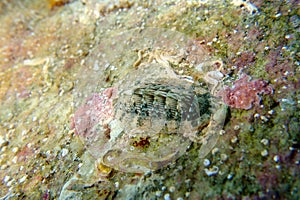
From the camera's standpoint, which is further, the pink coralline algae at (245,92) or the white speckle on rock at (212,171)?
the pink coralline algae at (245,92)

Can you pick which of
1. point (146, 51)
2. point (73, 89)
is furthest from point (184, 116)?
point (73, 89)

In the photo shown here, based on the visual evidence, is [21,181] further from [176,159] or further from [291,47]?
[291,47]

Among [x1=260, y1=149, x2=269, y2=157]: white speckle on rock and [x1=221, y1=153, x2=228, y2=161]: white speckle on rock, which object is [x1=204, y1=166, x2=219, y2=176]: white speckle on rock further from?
[x1=260, y1=149, x2=269, y2=157]: white speckle on rock

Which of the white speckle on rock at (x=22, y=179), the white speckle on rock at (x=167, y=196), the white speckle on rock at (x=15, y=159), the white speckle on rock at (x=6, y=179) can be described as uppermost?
the white speckle on rock at (x=15, y=159)

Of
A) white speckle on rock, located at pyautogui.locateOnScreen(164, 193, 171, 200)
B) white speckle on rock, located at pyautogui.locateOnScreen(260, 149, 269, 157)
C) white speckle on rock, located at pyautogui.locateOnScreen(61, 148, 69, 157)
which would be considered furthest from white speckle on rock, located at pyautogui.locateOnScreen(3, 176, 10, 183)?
white speckle on rock, located at pyautogui.locateOnScreen(260, 149, 269, 157)

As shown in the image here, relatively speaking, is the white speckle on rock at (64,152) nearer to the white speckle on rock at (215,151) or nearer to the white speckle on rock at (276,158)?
the white speckle on rock at (215,151)

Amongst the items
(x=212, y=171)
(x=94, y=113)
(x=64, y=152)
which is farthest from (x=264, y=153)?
(x=64, y=152)

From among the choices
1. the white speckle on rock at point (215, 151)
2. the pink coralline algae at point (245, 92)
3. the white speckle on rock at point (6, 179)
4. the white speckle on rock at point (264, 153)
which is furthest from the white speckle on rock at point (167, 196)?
the white speckle on rock at point (6, 179)

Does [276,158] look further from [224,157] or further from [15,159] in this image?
[15,159]
